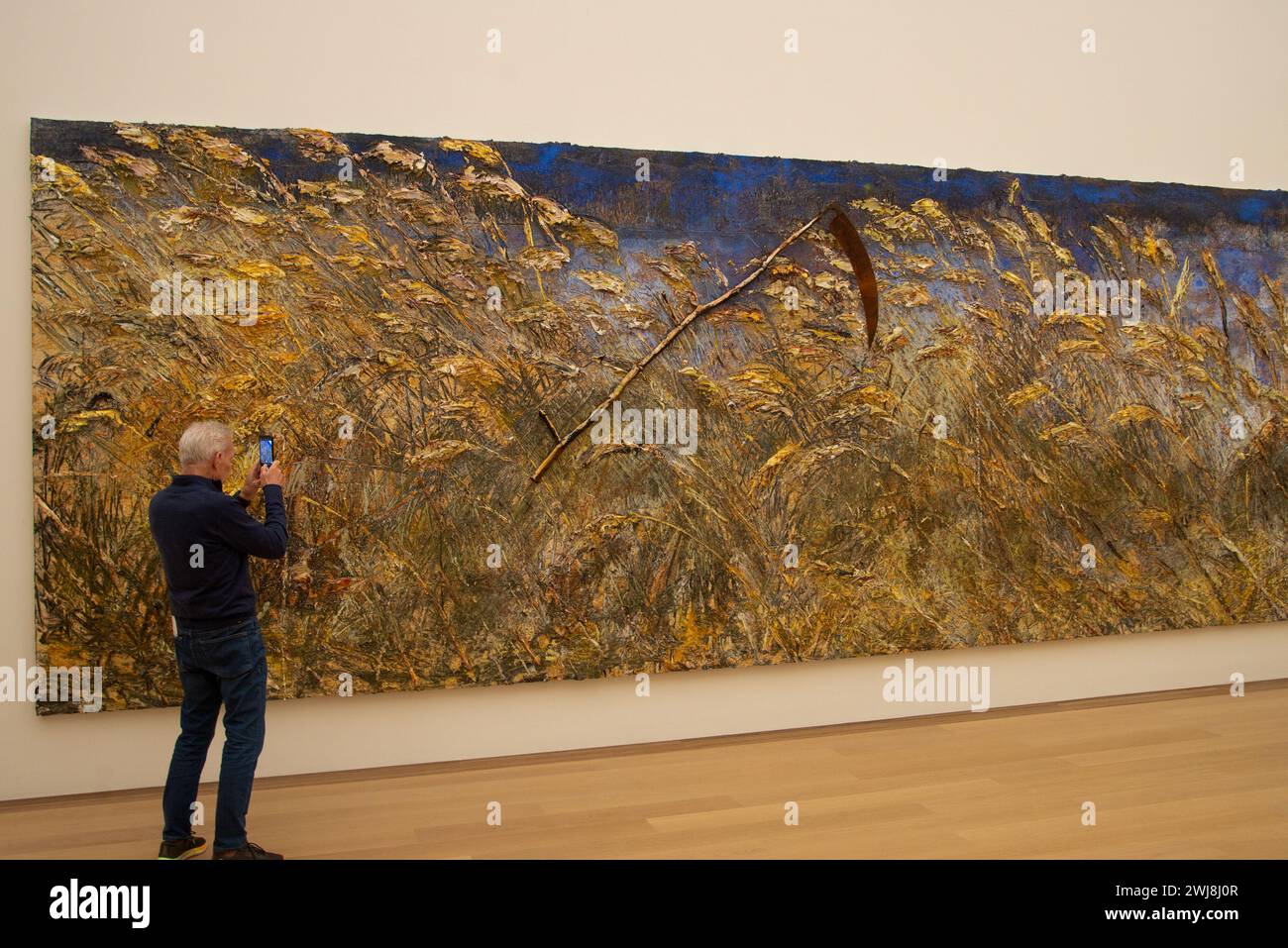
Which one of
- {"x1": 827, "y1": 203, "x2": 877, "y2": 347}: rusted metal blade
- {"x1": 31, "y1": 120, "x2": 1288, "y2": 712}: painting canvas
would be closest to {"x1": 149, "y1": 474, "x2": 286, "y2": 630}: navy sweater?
{"x1": 31, "y1": 120, "x2": 1288, "y2": 712}: painting canvas

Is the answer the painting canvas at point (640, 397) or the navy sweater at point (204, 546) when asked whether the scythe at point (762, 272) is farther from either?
the navy sweater at point (204, 546)

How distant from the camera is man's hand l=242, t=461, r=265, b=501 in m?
4.66

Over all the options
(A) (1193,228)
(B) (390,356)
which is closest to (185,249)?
(B) (390,356)

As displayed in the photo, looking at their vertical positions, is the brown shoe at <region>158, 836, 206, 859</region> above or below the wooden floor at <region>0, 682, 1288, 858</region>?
above

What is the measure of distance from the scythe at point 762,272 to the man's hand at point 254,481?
159 centimetres

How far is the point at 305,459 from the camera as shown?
5.62m

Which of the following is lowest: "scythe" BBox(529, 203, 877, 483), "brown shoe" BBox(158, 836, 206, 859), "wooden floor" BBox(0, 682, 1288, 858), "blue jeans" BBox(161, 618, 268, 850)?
"wooden floor" BBox(0, 682, 1288, 858)

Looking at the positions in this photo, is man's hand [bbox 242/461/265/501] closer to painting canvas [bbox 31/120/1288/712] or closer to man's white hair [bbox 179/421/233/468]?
man's white hair [bbox 179/421/233/468]

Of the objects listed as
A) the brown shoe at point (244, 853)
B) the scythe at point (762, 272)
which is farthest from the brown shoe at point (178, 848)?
the scythe at point (762, 272)

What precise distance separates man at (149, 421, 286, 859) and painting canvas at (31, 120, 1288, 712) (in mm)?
1192

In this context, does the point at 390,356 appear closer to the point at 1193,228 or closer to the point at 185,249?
the point at 185,249

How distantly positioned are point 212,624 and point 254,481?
0.66 metres

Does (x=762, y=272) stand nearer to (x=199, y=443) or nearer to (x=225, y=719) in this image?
(x=199, y=443)

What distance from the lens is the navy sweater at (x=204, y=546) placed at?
424 cm
